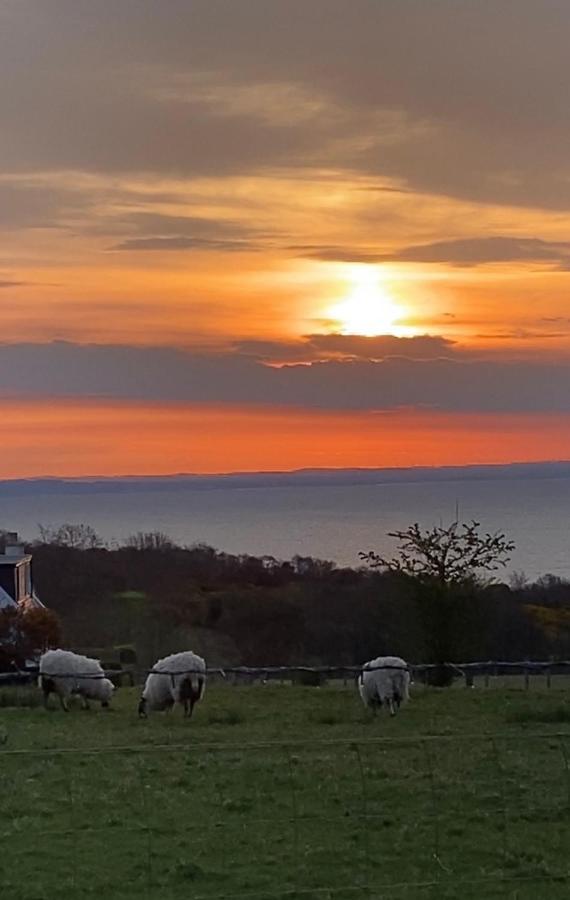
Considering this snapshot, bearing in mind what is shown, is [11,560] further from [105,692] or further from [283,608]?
[105,692]

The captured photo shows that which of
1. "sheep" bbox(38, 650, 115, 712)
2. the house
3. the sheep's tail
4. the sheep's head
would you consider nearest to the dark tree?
the sheep's tail

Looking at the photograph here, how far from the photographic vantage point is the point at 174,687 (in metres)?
23.8

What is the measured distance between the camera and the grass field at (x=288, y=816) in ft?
33.2

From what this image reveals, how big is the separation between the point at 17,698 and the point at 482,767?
13.0m

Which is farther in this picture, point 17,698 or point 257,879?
point 17,698

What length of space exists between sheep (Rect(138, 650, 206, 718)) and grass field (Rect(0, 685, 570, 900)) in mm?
3672

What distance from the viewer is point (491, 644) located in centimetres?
3566

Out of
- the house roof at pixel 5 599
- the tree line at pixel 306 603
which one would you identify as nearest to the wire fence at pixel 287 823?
the tree line at pixel 306 603

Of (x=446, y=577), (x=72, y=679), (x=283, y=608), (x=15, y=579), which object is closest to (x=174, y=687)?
(x=72, y=679)

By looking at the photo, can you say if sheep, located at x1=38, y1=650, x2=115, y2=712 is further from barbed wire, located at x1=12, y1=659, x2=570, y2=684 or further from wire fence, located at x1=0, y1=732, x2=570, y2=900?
wire fence, located at x1=0, y1=732, x2=570, y2=900

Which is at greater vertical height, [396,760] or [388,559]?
[388,559]

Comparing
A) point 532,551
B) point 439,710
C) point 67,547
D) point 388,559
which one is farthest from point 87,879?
point 532,551

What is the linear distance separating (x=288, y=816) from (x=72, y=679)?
13.0m

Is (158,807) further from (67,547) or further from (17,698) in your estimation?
(67,547)
